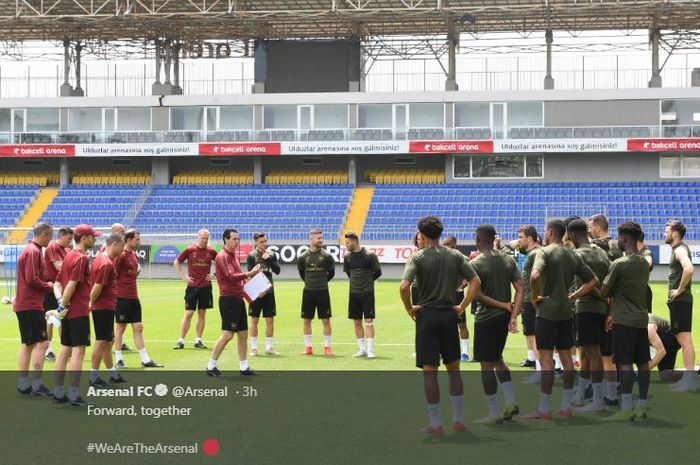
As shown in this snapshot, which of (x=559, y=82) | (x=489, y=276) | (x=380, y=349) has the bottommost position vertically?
(x=380, y=349)

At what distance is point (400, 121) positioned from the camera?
57.5 meters

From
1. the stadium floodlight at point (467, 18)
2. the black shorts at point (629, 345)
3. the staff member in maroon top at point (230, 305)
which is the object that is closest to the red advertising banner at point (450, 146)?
the stadium floodlight at point (467, 18)

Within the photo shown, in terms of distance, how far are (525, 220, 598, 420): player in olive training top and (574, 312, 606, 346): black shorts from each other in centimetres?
52

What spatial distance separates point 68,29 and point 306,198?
16.3 metres

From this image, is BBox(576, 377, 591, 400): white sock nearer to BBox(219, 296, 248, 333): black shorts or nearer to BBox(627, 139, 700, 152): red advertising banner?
BBox(219, 296, 248, 333): black shorts

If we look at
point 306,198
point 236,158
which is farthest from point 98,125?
point 306,198

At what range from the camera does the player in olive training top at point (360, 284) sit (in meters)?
17.0

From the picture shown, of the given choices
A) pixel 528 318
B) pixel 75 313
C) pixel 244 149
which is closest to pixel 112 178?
pixel 244 149

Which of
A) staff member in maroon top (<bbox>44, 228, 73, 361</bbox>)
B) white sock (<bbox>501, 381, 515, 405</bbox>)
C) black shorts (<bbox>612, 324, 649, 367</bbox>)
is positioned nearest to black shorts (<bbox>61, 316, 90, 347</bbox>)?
staff member in maroon top (<bbox>44, 228, 73, 361</bbox>)

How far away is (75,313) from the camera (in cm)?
1174

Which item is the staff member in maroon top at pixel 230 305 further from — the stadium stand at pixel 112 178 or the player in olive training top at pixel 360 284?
the stadium stand at pixel 112 178

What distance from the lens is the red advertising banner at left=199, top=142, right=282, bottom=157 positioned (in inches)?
2244

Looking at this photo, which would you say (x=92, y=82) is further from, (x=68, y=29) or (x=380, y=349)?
(x=380, y=349)

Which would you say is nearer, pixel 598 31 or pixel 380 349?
pixel 380 349
